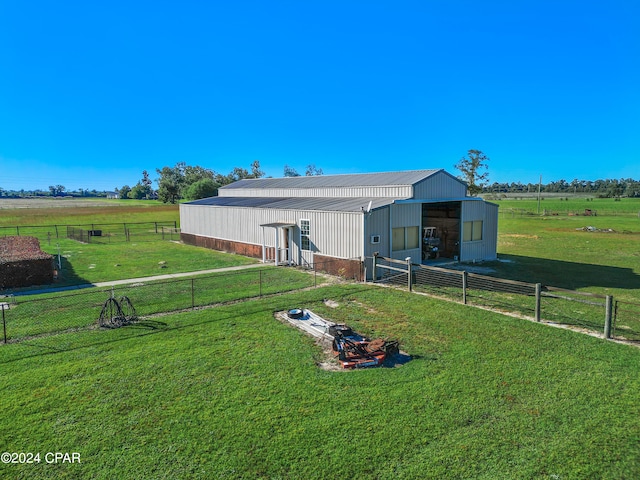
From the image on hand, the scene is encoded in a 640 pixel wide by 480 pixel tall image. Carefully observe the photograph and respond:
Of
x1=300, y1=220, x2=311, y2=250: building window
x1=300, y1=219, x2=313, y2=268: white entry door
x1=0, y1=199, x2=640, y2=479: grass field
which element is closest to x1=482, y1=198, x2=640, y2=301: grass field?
x1=0, y1=199, x2=640, y2=479: grass field

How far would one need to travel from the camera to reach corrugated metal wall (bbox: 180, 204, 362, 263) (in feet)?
58.9

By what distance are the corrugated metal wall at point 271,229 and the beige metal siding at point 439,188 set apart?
409cm

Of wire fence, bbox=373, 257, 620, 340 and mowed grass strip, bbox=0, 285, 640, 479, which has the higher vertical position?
wire fence, bbox=373, 257, 620, 340

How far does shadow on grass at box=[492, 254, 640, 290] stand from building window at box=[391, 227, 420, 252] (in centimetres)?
379

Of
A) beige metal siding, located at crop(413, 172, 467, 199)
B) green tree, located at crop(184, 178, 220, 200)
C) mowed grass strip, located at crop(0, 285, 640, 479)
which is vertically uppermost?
green tree, located at crop(184, 178, 220, 200)

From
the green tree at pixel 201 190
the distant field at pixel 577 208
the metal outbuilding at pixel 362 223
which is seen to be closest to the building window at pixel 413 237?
the metal outbuilding at pixel 362 223

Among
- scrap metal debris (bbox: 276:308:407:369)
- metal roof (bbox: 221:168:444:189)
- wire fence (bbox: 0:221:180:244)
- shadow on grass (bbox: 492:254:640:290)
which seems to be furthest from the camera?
wire fence (bbox: 0:221:180:244)

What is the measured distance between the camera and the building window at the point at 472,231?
21609mm

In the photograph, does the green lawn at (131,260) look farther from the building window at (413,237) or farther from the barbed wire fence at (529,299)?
the barbed wire fence at (529,299)

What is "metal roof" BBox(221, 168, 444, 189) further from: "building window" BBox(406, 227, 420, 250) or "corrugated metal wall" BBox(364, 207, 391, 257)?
"corrugated metal wall" BBox(364, 207, 391, 257)

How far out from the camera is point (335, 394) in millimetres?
7531

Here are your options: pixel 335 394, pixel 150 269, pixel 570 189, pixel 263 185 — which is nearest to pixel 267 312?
pixel 335 394

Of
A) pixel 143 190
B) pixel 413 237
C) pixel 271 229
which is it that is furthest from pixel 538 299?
pixel 143 190

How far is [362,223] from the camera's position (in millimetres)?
17156
